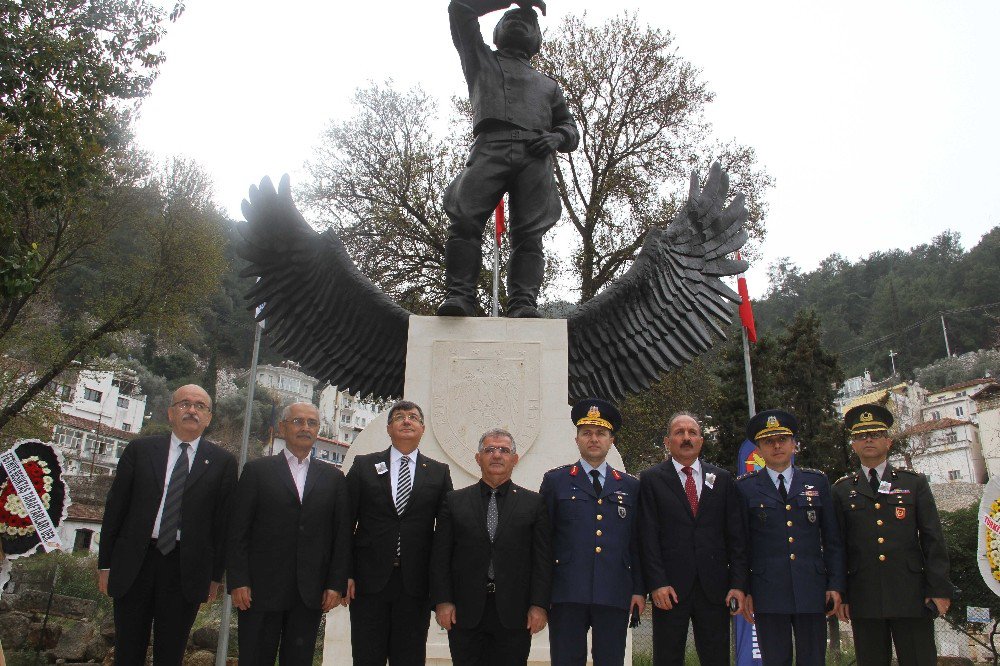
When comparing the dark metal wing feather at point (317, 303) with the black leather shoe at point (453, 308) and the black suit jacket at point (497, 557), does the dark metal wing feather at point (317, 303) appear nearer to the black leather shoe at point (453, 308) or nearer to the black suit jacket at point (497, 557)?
the black leather shoe at point (453, 308)

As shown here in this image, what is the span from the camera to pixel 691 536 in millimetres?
3258

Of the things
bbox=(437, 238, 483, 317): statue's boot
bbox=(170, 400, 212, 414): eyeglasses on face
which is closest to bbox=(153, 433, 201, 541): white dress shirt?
bbox=(170, 400, 212, 414): eyeglasses on face

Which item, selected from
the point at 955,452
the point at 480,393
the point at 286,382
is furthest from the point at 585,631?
the point at 286,382

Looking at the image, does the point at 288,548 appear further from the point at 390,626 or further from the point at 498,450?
the point at 498,450

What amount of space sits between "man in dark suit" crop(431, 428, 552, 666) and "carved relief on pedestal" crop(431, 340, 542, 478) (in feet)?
3.86

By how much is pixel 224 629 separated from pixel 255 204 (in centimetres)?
676

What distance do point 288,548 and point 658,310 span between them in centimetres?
315

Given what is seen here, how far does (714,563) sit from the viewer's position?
10.5 feet

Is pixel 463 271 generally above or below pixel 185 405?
above

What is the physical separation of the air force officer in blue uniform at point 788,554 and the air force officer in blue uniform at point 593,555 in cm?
58

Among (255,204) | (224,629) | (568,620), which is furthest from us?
(224,629)

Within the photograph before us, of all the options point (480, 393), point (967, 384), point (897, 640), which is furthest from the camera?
point (967, 384)

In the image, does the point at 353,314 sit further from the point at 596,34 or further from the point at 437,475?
the point at 596,34

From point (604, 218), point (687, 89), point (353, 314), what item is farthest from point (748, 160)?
point (353, 314)
